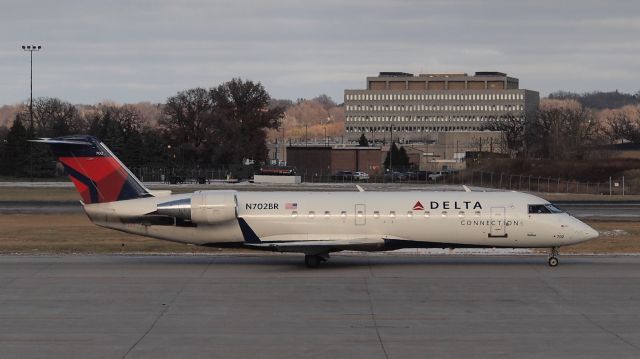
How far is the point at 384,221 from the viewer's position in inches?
1217

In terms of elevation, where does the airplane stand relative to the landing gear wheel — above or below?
above

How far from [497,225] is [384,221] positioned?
154 inches

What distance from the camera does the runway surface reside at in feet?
62.2

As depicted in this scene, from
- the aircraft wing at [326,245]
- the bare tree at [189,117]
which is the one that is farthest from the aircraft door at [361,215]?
the bare tree at [189,117]

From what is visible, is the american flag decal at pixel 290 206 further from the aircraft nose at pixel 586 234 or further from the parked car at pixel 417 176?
the parked car at pixel 417 176

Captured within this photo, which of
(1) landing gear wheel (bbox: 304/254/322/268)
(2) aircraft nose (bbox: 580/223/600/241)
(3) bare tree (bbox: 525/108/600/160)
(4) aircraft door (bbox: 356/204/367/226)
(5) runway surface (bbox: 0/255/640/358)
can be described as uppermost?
(3) bare tree (bbox: 525/108/600/160)

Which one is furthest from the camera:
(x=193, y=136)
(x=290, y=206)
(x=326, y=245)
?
(x=193, y=136)

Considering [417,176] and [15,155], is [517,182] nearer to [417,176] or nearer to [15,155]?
[417,176]

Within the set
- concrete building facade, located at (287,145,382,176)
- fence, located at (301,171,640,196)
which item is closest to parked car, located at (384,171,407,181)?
fence, located at (301,171,640,196)

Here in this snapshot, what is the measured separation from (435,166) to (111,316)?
486 feet

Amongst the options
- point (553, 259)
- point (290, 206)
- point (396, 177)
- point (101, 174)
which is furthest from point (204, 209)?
point (396, 177)

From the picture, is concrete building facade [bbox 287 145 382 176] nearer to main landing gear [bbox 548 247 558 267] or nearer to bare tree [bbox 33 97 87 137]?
bare tree [bbox 33 97 87 137]

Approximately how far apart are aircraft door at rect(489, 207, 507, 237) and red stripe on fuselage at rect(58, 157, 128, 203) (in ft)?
42.8

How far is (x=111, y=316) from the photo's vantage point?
2247cm
